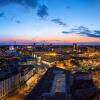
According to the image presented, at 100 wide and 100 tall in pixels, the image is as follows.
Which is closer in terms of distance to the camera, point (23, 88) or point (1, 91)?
point (1, 91)

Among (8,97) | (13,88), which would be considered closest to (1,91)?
(8,97)

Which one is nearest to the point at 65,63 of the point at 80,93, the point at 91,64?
the point at 91,64

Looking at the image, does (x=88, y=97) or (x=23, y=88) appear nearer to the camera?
(x=88, y=97)

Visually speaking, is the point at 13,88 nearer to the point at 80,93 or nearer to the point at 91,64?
the point at 80,93

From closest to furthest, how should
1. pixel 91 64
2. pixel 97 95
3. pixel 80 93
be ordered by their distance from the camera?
pixel 97 95
pixel 80 93
pixel 91 64

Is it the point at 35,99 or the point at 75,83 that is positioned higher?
the point at 75,83

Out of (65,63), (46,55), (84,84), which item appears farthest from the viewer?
(46,55)

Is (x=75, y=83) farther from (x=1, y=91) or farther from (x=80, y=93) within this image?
(x=1, y=91)

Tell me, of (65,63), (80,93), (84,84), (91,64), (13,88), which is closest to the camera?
(80,93)

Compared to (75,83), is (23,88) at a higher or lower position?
lower
